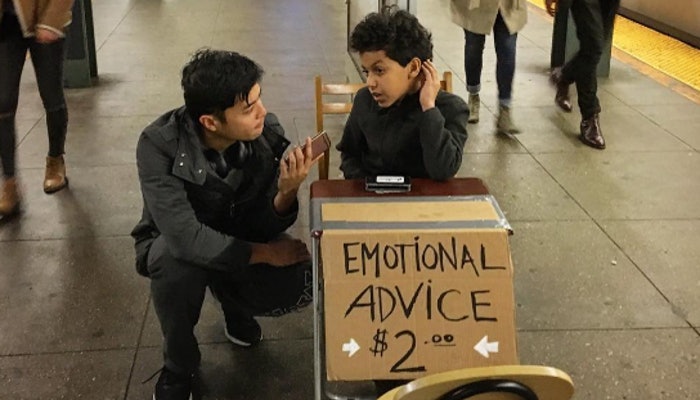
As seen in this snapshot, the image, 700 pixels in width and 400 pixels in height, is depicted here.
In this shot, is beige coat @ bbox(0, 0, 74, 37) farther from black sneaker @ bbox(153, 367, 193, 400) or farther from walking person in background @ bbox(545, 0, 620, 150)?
walking person in background @ bbox(545, 0, 620, 150)

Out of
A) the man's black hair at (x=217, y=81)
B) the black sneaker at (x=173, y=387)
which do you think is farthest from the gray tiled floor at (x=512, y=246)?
the man's black hair at (x=217, y=81)

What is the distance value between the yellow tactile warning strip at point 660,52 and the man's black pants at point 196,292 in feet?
14.4

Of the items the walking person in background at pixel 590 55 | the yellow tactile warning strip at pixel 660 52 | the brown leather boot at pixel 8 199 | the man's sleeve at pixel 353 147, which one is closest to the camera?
the man's sleeve at pixel 353 147

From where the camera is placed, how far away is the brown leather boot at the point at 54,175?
4.32 metres

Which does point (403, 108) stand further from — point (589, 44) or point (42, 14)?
point (589, 44)

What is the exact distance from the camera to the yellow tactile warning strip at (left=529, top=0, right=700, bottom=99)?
21.6 feet

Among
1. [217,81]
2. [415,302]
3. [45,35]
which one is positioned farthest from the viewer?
[45,35]

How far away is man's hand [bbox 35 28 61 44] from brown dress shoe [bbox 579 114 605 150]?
3071mm

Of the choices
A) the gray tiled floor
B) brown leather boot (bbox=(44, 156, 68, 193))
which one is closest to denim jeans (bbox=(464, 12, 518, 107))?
the gray tiled floor

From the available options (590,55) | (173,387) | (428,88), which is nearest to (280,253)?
(173,387)

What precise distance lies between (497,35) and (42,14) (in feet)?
8.78

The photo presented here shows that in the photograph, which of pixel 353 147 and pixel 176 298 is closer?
pixel 176 298

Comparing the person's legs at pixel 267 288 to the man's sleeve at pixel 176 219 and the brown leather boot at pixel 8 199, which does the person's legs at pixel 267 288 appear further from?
the brown leather boot at pixel 8 199

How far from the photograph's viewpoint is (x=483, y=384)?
65.3 inches
